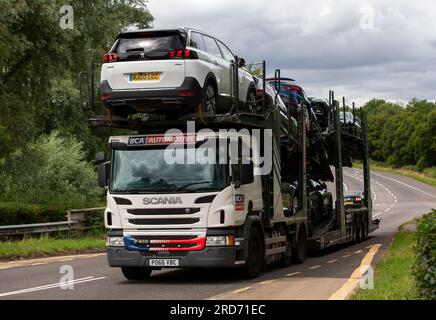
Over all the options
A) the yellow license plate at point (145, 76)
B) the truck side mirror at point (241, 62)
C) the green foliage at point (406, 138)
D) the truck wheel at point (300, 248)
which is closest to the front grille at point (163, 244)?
the yellow license plate at point (145, 76)

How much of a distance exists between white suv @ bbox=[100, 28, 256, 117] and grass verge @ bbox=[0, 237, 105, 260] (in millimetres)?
7865

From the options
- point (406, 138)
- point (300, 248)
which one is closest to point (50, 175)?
point (300, 248)

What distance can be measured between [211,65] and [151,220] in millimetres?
3002

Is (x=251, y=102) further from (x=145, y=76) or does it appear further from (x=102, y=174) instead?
(x=102, y=174)

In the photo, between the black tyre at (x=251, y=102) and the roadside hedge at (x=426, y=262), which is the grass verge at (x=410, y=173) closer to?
the black tyre at (x=251, y=102)

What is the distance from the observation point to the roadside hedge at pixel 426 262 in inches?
331

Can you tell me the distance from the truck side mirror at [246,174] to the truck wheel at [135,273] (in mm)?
2591

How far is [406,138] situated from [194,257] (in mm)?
119877

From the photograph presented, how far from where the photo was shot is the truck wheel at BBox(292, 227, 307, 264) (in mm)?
17847

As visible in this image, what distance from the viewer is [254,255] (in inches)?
562

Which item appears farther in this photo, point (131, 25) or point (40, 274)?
point (131, 25)

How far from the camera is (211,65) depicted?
13891 mm
